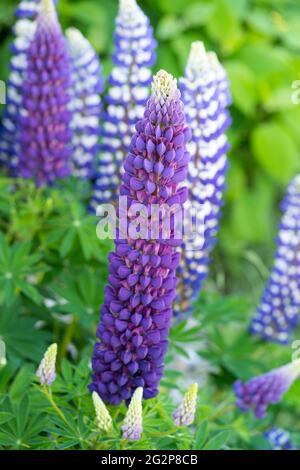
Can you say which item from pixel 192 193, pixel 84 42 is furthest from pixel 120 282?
pixel 84 42

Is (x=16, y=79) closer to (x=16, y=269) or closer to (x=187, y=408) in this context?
(x=16, y=269)

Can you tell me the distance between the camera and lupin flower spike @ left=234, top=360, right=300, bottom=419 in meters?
2.28

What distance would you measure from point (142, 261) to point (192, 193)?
67 cm

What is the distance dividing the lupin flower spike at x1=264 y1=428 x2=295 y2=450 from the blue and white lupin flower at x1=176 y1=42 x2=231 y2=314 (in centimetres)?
53

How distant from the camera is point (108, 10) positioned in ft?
14.4

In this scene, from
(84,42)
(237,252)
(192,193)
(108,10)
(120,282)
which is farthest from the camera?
(237,252)

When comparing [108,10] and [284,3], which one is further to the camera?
[284,3]

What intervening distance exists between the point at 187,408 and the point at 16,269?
2.67 ft

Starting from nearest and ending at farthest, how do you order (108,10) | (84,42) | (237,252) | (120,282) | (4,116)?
(120,282) → (84,42) → (4,116) → (108,10) → (237,252)

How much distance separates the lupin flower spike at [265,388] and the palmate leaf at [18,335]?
0.61 meters

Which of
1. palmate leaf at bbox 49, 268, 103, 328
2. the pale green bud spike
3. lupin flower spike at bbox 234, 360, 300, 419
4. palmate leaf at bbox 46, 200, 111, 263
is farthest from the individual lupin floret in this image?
lupin flower spike at bbox 234, 360, 300, 419

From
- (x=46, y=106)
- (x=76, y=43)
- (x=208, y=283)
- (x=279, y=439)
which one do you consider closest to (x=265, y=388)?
(x=279, y=439)

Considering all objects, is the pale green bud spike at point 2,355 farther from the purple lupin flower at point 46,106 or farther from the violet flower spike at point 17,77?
the violet flower spike at point 17,77
